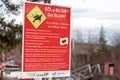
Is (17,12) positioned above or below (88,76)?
above

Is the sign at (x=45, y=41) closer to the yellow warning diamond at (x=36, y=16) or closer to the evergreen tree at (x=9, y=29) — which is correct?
the yellow warning diamond at (x=36, y=16)

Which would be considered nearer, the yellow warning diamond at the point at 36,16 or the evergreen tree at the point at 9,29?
the yellow warning diamond at the point at 36,16

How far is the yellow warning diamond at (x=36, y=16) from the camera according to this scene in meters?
6.62

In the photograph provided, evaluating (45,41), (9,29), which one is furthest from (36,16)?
(9,29)

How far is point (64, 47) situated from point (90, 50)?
80.0 meters

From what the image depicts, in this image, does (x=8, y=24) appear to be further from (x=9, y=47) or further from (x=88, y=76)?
(x=88, y=76)

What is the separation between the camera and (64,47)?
6902 millimetres

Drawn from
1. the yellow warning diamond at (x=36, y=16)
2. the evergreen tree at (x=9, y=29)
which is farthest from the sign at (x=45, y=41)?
the evergreen tree at (x=9, y=29)

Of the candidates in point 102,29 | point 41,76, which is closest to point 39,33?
point 41,76

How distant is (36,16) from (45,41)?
0.46 m

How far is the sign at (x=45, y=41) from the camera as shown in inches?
259

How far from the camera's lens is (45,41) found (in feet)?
21.9

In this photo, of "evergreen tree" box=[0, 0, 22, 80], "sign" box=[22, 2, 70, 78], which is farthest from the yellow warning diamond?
"evergreen tree" box=[0, 0, 22, 80]

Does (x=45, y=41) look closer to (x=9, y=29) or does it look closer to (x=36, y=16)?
(x=36, y=16)
